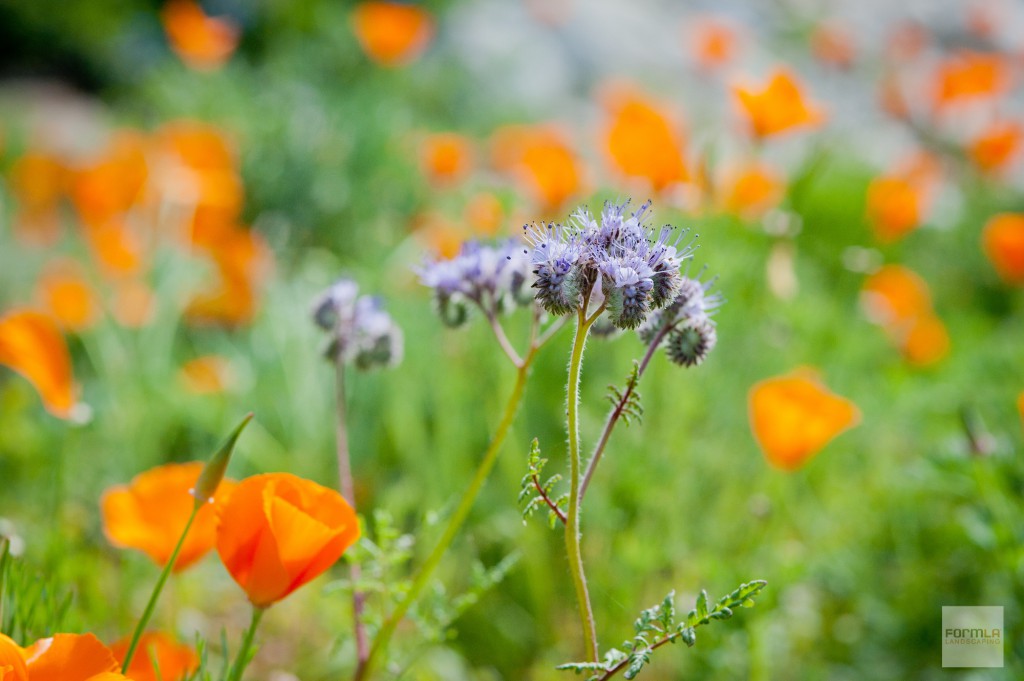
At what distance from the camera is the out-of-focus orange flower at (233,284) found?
233 cm

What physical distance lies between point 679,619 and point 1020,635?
516 millimetres

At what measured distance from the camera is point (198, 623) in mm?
1528

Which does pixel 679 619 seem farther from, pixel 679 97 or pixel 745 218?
pixel 679 97

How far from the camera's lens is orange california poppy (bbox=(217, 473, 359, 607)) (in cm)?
Answer: 74

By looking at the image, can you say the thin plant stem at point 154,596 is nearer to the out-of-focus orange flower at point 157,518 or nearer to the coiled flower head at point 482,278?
the out-of-focus orange flower at point 157,518

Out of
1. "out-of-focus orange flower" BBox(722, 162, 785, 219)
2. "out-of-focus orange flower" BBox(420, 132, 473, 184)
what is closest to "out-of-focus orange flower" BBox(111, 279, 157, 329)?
"out-of-focus orange flower" BBox(420, 132, 473, 184)

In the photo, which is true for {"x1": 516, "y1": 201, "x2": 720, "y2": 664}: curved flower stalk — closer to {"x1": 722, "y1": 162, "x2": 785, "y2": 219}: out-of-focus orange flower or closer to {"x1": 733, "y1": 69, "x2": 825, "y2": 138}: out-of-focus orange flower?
{"x1": 733, "y1": 69, "x2": 825, "y2": 138}: out-of-focus orange flower

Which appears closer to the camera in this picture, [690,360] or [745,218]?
[690,360]

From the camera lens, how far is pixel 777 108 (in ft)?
6.08

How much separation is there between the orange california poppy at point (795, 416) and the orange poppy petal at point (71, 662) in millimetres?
918

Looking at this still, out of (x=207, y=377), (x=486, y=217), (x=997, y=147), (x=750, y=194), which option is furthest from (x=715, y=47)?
(x=207, y=377)

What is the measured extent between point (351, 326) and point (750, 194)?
141 centimetres

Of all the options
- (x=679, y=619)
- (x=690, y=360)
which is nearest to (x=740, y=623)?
(x=679, y=619)

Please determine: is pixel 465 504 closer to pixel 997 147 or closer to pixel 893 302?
pixel 893 302
